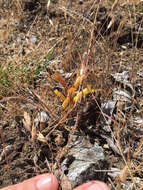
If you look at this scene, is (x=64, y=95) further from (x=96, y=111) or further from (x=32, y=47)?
(x=32, y=47)

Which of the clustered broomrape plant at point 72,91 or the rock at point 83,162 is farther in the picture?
the clustered broomrape plant at point 72,91

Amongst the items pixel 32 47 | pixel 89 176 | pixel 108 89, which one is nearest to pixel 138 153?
pixel 89 176

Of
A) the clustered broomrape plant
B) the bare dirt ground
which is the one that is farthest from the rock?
the clustered broomrape plant

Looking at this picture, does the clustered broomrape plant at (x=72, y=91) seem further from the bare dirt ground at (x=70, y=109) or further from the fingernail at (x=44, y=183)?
the fingernail at (x=44, y=183)

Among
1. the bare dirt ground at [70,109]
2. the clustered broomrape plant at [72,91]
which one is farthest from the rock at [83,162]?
the clustered broomrape plant at [72,91]

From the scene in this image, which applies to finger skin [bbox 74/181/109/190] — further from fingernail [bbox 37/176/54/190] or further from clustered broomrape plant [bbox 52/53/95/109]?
clustered broomrape plant [bbox 52/53/95/109]

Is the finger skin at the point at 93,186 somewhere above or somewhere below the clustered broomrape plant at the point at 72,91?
below

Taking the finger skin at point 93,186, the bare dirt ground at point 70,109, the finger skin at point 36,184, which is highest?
the bare dirt ground at point 70,109

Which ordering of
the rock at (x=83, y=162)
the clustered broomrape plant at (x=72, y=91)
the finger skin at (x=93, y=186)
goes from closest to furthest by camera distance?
the finger skin at (x=93, y=186) → the rock at (x=83, y=162) → the clustered broomrape plant at (x=72, y=91)

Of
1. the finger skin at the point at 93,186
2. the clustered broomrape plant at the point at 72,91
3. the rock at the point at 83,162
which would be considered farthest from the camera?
the clustered broomrape plant at the point at 72,91
